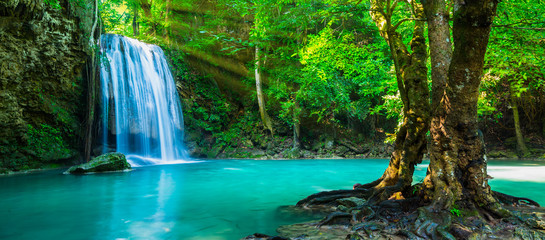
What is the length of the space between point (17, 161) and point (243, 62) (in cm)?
1439

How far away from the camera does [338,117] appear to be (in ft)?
65.6

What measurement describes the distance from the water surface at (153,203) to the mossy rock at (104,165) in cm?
67

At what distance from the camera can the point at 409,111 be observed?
476 cm

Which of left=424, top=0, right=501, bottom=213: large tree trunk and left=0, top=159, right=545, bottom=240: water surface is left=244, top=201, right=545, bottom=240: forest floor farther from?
left=0, top=159, right=545, bottom=240: water surface

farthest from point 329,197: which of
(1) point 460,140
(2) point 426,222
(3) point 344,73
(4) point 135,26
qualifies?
(4) point 135,26

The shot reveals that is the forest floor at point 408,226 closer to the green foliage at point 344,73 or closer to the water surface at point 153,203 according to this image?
the water surface at point 153,203

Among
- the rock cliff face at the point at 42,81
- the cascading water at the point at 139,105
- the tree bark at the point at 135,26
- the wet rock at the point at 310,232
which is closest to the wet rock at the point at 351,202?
the wet rock at the point at 310,232

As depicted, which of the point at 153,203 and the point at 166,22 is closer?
the point at 153,203

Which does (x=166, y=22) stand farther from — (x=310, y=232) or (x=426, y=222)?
(x=426, y=222)

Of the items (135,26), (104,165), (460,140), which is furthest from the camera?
(135,26)

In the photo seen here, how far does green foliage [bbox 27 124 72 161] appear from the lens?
37.3ft

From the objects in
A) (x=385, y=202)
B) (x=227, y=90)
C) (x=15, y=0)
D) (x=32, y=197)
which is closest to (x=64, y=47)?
(x=15, y=0)

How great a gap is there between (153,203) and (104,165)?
241 inches

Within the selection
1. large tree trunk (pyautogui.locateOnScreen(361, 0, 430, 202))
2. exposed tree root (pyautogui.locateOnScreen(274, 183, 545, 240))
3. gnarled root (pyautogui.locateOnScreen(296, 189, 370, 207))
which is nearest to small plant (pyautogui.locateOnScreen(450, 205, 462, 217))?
exposed tree root (pyautogui.locateOnScreen(274, 183, 545, 240))
